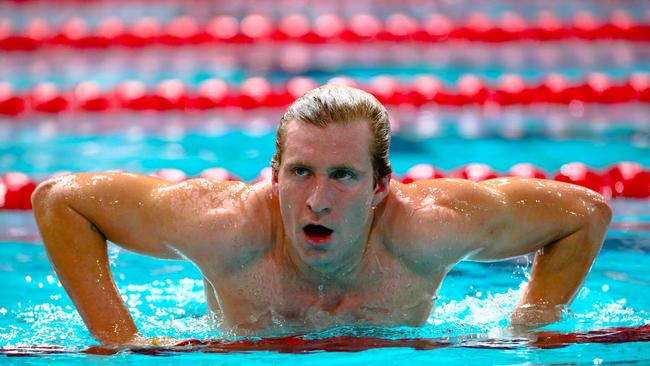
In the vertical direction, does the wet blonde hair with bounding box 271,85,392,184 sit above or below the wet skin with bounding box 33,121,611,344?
above

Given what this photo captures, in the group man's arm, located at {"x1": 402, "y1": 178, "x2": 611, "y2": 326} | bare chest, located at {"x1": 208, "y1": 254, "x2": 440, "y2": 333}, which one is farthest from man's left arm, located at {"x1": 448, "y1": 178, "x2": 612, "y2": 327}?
bare chest, located at {"x1": 208, "y1": 254, "x2": 440, "y2": 333}

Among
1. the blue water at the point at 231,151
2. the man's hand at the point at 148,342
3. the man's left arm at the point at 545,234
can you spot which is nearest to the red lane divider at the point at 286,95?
the blue water at the point at 231,151

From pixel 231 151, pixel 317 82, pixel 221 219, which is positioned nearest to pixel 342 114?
pixel 221 219

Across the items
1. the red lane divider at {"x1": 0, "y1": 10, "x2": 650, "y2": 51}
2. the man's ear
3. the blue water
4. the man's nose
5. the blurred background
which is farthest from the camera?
the red lane divider at {"x1": 0, "y1": 10, "x2": 650, "y2": 51}

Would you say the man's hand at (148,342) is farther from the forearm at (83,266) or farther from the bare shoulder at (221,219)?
the bare shoulder at (221,219)

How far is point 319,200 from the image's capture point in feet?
7.61

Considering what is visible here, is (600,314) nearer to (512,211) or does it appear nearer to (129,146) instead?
(512,211)

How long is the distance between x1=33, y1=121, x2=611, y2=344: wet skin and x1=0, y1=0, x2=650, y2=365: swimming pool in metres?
0.09

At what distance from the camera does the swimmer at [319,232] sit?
7.84 feet

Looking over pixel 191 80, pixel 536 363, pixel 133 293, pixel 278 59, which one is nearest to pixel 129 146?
pixel 191 80

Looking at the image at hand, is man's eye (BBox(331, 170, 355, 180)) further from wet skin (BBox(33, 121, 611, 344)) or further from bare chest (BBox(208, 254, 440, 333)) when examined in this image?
bare chest (BBox(208, 254, 440, 333))

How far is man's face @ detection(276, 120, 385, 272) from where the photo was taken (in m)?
2.33

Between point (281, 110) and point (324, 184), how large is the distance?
4.05 meters

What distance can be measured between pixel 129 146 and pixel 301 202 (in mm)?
3870
